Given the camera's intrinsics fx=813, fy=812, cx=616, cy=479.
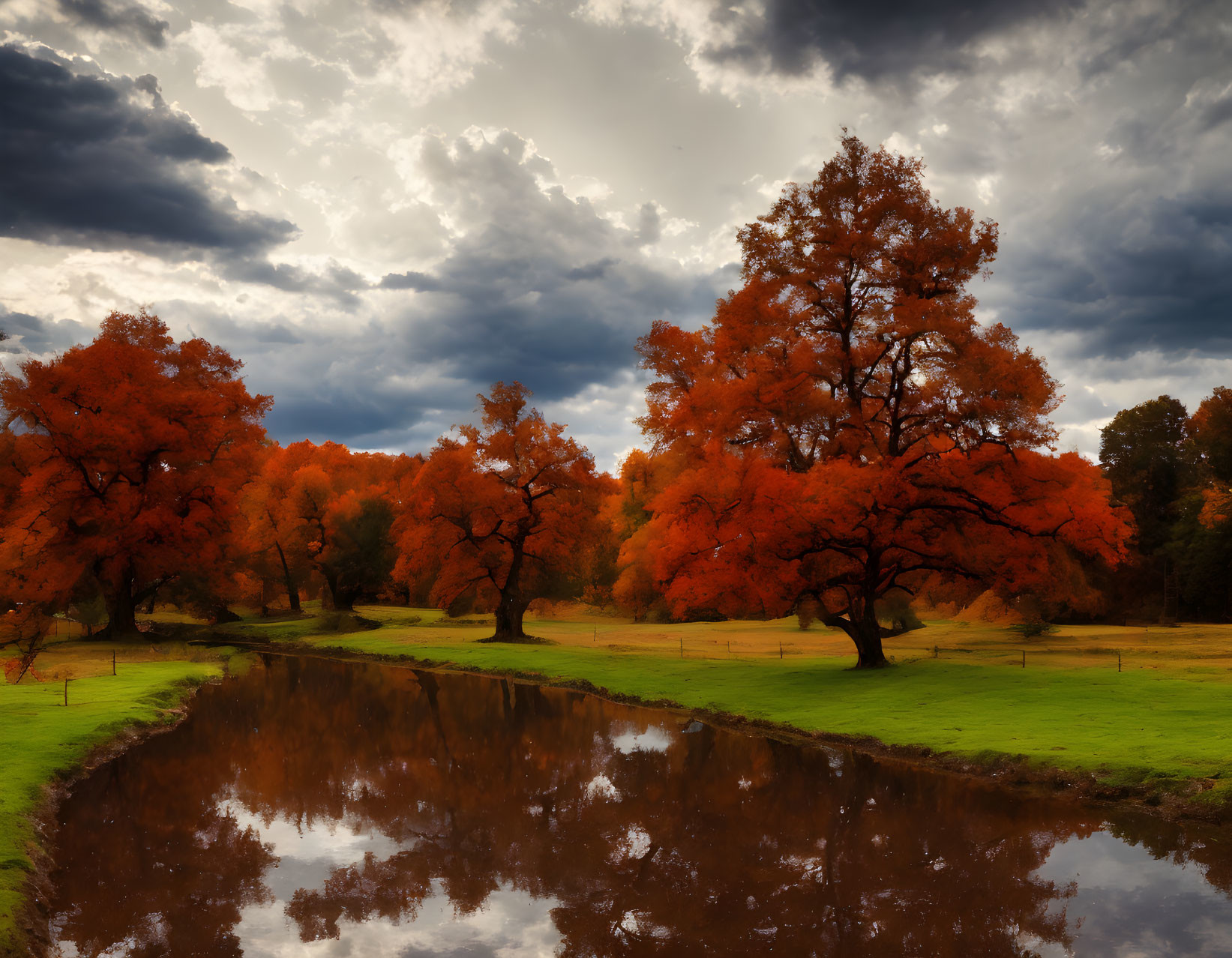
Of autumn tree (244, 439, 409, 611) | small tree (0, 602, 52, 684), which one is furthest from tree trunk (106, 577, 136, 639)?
small tree (0, 602, 52, 684)

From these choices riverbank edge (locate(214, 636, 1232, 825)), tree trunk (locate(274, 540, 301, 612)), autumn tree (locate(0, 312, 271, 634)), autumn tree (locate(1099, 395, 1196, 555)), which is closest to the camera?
riverbank edge (locate(214, 636, 1232, 825))

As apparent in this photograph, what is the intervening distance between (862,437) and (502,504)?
23832mm

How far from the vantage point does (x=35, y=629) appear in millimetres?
17344

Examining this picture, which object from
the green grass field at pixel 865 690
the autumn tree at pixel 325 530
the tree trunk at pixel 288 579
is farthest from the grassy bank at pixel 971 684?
the tree trunk at pixel 288 579

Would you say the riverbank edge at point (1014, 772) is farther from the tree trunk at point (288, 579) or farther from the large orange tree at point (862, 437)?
the tree trunk at point (288, 579)

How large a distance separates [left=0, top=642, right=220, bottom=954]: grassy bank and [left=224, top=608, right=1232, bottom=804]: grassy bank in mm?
13527

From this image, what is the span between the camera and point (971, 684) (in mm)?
26500

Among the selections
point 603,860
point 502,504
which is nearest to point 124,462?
point 502,504

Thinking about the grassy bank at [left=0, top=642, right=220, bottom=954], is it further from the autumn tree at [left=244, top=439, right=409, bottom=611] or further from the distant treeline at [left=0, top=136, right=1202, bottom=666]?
the autumn tree at [left=244, top=439, right=409, bottom=611]

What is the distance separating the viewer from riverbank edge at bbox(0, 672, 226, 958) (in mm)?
9672

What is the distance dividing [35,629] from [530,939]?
13669 millimetres

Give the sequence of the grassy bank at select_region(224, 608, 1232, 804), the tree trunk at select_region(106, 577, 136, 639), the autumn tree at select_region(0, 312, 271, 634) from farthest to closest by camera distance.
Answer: the tree trunk at select_region(106, 577, 136, 639)
the autumn tree at select_region(0, 312, 271, 634)
the grassy bank at select_region(224, 608, 1232, 804)

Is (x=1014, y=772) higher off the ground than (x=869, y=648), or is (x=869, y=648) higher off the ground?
(x=869, y=648)

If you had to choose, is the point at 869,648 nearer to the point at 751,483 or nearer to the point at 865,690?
the point at 865,690
